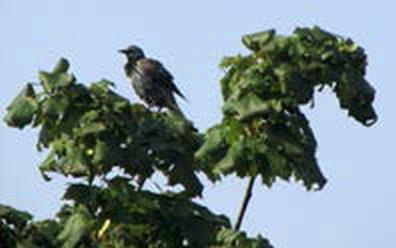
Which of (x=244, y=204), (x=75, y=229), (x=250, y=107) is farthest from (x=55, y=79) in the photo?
(x=244, y=204)

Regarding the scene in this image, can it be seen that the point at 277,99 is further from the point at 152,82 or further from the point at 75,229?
the point at 152,82

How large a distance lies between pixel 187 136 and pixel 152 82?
1049cm

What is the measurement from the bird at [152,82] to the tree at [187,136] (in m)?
9.53

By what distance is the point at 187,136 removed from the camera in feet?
41.6

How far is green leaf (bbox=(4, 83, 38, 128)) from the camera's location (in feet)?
41.3

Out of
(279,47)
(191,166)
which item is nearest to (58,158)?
(191,166)

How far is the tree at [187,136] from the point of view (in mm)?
12133

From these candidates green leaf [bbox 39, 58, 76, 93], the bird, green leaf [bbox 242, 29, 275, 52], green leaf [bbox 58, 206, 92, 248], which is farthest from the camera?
the bird

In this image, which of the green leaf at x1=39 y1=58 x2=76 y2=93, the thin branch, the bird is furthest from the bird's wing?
the thin branch

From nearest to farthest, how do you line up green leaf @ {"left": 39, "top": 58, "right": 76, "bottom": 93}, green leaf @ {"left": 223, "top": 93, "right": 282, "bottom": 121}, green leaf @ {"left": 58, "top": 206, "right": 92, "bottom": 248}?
green leaf @ {"left": 58, "top": 206, "right": 92, "bottom": 248}
green leaf @ {"left": 223, "top": 93, "right": 282, "bottom": 121}
green leaf @ {"left": 39, "top": 58, "right": 76, "bottom": 93}

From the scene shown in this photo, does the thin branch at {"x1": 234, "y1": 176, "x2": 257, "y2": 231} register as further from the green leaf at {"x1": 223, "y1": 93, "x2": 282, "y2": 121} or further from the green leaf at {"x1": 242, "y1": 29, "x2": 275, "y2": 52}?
the green leaf at {"x1": 242, "y1": 29, "x2": 275, "y2": 52}

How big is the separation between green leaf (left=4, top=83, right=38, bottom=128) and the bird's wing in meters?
10.4

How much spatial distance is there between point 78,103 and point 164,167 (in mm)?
846

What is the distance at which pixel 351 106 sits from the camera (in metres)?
12.7
